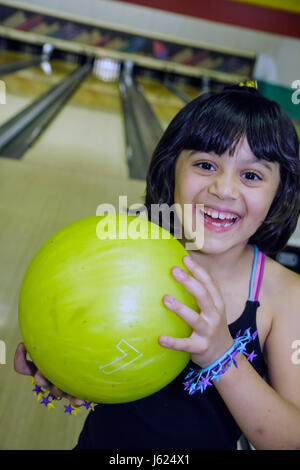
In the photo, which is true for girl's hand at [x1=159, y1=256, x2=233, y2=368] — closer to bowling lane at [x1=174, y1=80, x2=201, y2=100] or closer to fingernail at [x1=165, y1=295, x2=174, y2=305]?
fingernail at [x1=165, y1=295, x2=174, y2=305]

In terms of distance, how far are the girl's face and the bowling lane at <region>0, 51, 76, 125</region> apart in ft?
9.85

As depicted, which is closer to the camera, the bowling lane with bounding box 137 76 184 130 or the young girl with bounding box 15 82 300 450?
the young girl with bounding box 15 82 300 450

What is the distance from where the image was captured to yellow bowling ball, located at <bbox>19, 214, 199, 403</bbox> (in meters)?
0.64

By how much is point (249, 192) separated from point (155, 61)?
8.34 metres

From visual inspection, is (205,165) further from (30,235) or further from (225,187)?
(30,235)

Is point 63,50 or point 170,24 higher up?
point 170,24

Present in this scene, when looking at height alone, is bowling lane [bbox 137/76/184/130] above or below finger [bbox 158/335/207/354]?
below

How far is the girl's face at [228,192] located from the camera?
865mm

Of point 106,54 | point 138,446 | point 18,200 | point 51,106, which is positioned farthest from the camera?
point 106,54

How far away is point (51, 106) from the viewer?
457 centimetres

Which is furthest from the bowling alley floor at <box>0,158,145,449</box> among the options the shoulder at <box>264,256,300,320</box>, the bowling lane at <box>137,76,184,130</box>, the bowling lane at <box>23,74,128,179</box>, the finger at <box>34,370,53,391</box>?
the bowling lane at <box>137,76,184,130</box>
